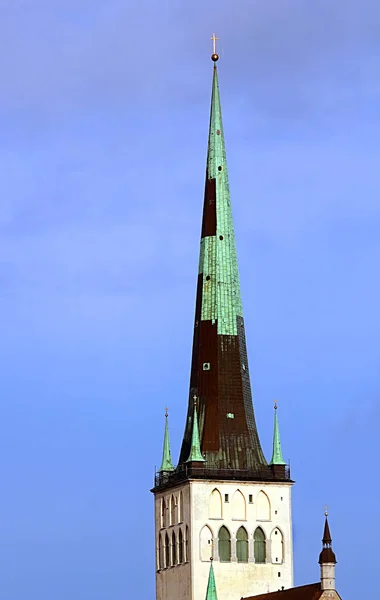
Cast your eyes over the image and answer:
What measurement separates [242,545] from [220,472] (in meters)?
4.18

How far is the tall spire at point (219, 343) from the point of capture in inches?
5743

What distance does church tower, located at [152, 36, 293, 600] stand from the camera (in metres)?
143

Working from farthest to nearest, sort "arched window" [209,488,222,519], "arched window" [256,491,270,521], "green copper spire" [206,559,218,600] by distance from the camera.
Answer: "arched window" [256,491,270,521]
"arched window" [209,488,222,519]
"green copper spire" [206,559,218,600]

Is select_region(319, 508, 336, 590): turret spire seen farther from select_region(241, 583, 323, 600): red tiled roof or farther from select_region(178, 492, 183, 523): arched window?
select_region(178, 492, 183, 523): arched window

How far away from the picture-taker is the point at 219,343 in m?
148

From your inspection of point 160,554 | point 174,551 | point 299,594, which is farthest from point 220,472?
point 299,594

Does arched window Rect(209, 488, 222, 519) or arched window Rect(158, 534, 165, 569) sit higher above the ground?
arched window Rect(209, 488, 222, 519)

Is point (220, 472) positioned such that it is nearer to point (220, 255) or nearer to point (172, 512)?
point (172, 512)

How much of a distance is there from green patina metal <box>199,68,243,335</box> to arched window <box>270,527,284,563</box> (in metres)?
11.7

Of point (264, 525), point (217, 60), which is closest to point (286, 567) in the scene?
point (264, 525)

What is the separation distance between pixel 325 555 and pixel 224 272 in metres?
22.6

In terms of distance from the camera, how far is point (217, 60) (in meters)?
151

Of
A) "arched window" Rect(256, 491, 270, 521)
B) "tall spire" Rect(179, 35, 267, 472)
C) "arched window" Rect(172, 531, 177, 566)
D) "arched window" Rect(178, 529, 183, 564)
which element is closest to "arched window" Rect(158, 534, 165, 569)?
"arched window" Rect(172, 531, 177, 566)

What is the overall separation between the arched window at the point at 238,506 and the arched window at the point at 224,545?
107 cm
